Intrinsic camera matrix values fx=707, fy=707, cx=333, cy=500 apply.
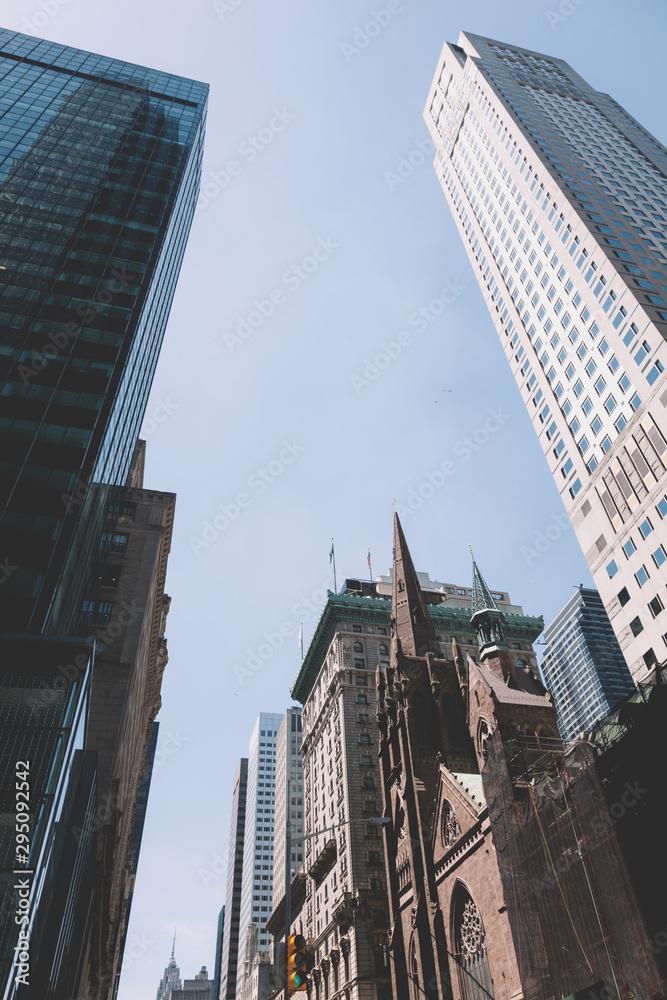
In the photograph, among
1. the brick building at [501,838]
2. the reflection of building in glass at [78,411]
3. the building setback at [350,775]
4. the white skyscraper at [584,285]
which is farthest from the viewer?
the building setback at [350,775]

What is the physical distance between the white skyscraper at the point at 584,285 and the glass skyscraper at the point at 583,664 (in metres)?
110

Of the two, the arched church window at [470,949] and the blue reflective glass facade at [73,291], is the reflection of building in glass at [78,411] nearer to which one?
the blue reflective glass facade at [73,291]

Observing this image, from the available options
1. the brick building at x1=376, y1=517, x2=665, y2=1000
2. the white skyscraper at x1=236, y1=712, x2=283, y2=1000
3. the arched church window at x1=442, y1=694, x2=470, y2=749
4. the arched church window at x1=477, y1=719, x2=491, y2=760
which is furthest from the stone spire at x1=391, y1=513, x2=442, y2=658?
the white skyscraper at x1=236, y1=712, x2=283, y2=1000

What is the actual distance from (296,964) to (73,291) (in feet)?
122

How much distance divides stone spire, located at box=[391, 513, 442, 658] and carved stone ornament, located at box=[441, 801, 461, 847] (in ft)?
54.9

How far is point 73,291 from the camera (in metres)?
41.7

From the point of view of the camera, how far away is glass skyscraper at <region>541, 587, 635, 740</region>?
16175 cm

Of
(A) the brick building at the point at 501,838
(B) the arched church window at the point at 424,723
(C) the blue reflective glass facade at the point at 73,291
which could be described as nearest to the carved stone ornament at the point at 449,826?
(A) the brick building at the point at 501,838

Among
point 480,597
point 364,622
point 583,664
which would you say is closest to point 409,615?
point 480,597

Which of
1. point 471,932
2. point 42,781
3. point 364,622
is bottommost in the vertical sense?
point 42,781

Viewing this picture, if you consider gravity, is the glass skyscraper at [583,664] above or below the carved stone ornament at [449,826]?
above

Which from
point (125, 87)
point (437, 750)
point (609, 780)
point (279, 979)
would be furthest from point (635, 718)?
point (125, 87)

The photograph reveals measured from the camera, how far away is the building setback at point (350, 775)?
5569 cm

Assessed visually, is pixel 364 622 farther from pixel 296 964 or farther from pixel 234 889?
pixel 234 889
